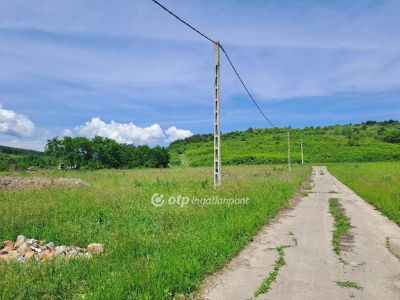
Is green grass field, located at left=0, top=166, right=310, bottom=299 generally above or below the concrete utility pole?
below

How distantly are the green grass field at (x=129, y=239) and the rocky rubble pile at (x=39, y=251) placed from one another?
36cm

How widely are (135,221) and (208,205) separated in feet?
9.61

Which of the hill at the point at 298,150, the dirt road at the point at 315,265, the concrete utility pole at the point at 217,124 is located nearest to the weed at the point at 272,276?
the dirt road at the point at 315,265

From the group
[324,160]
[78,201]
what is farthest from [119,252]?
[324,160]

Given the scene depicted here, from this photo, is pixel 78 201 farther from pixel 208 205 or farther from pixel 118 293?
pixel 118 293

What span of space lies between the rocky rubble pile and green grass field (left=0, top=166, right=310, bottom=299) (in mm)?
358

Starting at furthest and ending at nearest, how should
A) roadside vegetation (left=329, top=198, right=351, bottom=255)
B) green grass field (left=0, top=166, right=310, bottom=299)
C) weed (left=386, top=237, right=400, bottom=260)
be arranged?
roadside vegetation (left=329, top=198, right=351, bottom=255)
weed (left=386, top=237, right=400, bottom=260)
green grass field (left=0, top=166, right=310, bottom=299)

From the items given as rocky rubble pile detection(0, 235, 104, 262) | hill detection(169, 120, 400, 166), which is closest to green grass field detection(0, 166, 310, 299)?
rocky rubble pile detection(0, 235, 104, 262)

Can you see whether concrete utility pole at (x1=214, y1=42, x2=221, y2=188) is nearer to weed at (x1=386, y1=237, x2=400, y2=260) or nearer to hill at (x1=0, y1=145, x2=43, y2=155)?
weed at (x1=386, y1=237, x2=400, y2=260)

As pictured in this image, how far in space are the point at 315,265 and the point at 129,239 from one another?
3735 mm

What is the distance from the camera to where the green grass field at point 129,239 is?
5.05 metres

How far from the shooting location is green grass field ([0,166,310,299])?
505 cm

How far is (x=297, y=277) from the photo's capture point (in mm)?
5883

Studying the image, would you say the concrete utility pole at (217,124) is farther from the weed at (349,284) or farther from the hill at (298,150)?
the hill at (298,150)
